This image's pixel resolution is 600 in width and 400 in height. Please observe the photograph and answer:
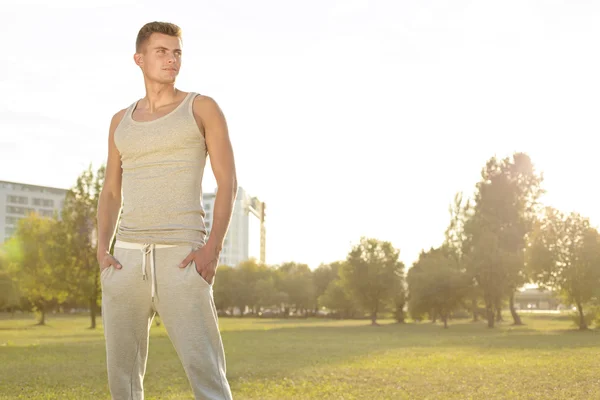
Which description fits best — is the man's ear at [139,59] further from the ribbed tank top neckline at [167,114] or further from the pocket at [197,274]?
the pocket at [197,274]

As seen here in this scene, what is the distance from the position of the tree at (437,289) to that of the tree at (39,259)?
95.5ft

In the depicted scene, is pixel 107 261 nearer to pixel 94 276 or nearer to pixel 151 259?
pixel 151 259

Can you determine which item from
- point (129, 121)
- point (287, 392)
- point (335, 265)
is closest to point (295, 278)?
point (335, 265)

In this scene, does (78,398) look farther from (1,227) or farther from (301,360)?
(1,227)

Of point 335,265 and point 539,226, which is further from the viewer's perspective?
point 335,265

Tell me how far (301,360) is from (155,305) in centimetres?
1875

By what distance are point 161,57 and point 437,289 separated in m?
58.6

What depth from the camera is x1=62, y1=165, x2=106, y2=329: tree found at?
52.5 meters

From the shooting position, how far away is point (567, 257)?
58.3 m

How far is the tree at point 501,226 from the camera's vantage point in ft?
188

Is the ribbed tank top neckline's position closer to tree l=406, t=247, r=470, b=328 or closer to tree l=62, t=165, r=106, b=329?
tree l=62, t=165, r=106, b=329

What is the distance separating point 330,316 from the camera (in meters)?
116

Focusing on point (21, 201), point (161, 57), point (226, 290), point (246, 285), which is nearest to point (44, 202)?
point (21, 201)

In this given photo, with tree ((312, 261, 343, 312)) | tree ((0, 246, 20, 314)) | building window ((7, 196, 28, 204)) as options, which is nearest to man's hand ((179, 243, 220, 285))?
tree ((0, 246, 20, 314))
